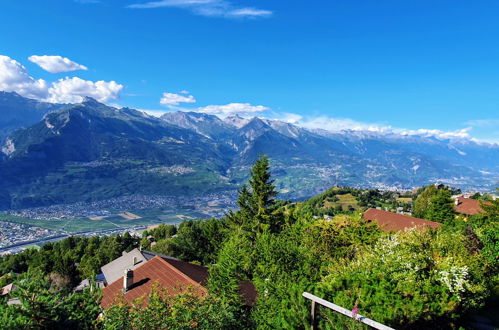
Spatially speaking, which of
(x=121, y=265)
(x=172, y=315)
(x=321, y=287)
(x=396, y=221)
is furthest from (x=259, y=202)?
(x=172, y=315)

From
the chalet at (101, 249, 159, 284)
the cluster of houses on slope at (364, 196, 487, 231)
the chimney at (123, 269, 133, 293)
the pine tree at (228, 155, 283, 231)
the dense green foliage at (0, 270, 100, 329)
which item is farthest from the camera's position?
the cluster of houses on slope at (364, 196, 487, 231)

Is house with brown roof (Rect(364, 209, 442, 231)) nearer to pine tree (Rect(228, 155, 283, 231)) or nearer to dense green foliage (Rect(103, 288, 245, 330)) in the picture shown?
pine tree (Rect(228, 155, 283, 231))

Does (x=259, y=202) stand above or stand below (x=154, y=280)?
above

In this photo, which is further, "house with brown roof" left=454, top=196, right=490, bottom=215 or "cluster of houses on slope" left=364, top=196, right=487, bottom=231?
"house with brown roof" left=454, top=196, right=490, bottom=215

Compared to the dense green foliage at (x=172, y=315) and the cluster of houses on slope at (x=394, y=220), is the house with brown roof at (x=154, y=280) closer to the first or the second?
the dense green foliage at (x=172, y=315)

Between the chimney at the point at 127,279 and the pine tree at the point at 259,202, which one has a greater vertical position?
the pine tree at the point at 259,202

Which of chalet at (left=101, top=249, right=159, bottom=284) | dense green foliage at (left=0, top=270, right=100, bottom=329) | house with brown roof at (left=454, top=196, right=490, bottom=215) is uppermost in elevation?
dense green foliage at (left=0, top=270, right=100, bottom=329)

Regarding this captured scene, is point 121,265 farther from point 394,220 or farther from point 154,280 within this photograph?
point 394,220

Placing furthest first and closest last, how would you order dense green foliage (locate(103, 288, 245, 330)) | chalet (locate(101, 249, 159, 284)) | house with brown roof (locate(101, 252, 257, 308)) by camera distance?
chalet (locate(101, 249, 159, 284)), house with brown roof (locate(101, 252, 257, 308)), dense green foliage (locate(103, 288, 245, 330))

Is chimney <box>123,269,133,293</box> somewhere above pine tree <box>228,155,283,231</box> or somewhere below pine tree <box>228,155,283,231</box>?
below

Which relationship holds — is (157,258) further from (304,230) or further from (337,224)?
(337,224)

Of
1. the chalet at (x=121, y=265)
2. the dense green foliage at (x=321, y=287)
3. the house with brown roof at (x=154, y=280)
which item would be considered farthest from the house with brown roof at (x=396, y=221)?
the chalet at (x=121, y=265)

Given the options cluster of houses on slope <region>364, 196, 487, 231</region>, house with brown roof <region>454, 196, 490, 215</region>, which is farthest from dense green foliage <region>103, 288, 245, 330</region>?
house with brown roof <region>454, 196, 490, 215</region>

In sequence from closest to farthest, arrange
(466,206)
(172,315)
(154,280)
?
(172,315) < (154,280) < (466,206)
